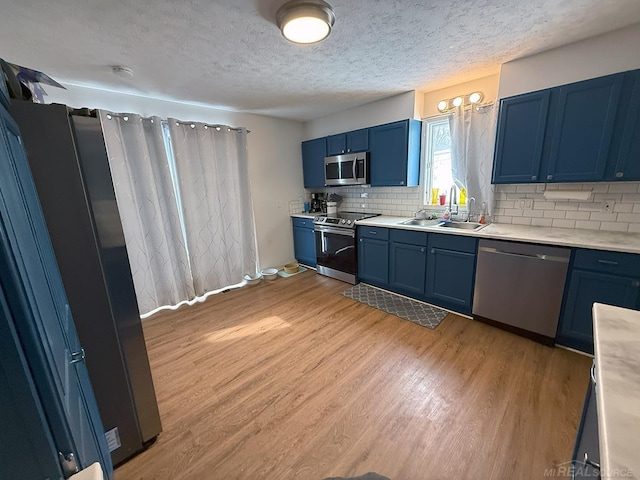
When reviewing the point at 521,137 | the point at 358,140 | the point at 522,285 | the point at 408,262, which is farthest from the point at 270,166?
the point at 522,285

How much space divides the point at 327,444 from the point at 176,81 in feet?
10.4

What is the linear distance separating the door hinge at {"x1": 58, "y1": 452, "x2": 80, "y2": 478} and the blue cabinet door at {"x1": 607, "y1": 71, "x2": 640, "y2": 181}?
3341 millimetres

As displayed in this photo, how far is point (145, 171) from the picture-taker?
2799mm

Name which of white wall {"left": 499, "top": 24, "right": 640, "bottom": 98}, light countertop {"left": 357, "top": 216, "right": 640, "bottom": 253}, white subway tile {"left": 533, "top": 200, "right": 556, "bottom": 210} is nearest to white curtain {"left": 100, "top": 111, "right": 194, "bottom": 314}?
light countertop {"left": 357, "top": 216, "right": 640, "bottom": 253}

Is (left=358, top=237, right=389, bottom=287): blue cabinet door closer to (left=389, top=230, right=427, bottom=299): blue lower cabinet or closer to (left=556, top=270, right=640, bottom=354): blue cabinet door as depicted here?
(left=389, top=230, right=427, bottom=299): blue lower cabinet

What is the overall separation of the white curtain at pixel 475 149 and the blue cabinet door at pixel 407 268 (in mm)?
834

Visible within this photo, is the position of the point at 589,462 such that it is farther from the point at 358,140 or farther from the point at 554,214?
the point at 358,140

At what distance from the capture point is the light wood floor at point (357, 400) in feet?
4.47

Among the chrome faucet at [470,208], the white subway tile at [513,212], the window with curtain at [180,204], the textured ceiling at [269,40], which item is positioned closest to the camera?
the textured ceiling at [269,40]

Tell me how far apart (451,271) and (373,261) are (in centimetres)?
95

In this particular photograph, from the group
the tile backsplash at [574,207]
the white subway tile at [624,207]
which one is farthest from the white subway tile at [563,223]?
the white subway tile at [624,207]

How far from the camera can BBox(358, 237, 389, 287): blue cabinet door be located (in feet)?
10.6

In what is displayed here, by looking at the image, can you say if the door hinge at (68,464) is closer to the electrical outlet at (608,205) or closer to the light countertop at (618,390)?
the light countertop at (618,390)

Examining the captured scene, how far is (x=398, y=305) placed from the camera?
297cm
